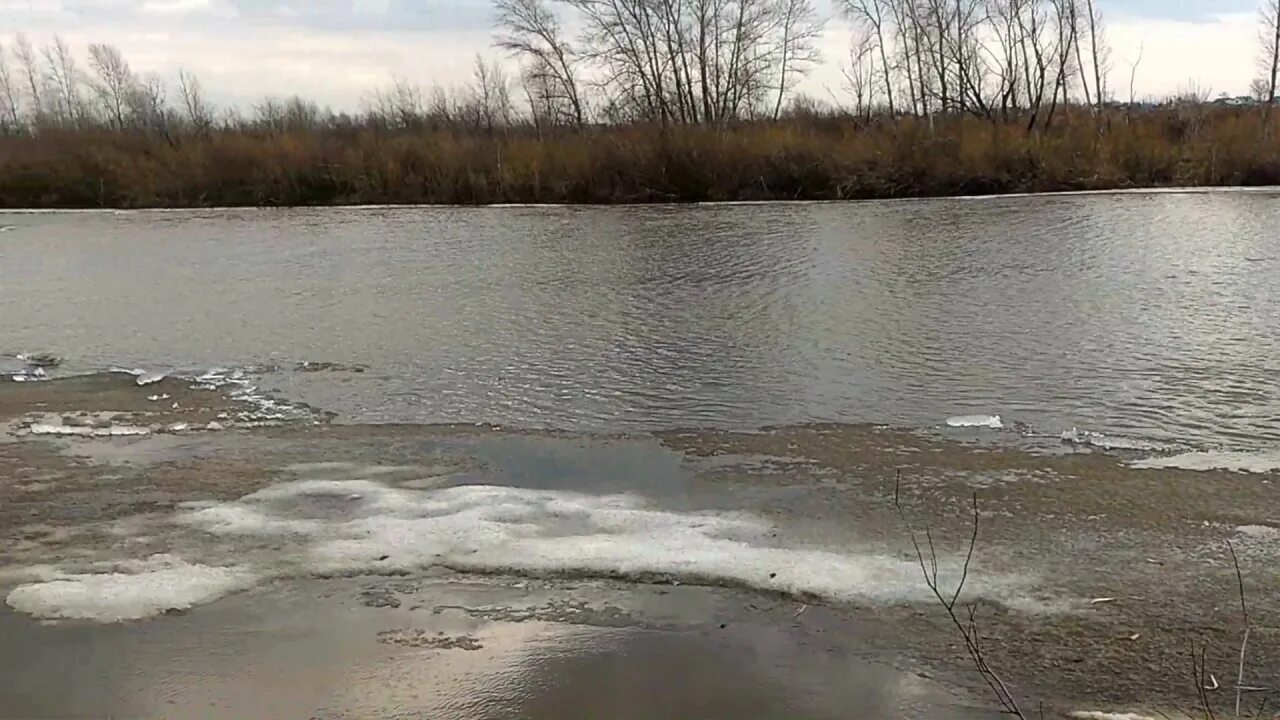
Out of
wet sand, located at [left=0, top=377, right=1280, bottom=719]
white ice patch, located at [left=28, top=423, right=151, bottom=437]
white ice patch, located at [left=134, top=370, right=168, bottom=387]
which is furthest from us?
white ice patch, located at [left=134, top=370, right=168, bottom=387]

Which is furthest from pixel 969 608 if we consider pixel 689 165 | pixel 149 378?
pixel 689 165

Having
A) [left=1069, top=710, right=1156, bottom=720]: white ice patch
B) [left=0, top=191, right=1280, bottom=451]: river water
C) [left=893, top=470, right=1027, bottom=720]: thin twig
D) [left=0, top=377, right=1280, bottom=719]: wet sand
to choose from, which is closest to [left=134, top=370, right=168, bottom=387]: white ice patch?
[left=0, top=191, right=1280, bottom=451]: river water

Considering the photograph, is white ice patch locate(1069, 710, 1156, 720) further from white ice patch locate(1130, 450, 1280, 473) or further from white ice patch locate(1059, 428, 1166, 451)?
white ice patch locate(1059, 428, 1166, 451)

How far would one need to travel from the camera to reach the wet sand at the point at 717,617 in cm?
322

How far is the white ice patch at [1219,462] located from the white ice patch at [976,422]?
0.86m

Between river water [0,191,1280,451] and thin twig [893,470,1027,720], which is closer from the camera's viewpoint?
thin twig [893,470,1027,720]

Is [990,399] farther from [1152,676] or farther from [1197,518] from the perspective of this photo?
[1152,676]

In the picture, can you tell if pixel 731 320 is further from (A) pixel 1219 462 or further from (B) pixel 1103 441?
(A) pixel 1219 462

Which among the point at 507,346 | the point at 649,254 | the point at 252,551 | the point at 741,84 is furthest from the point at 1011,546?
the point at 741,84

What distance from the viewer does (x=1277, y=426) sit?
226 inches

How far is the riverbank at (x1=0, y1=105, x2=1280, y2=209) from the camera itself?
25078 millimetres

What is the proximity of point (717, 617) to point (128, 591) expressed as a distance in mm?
2230

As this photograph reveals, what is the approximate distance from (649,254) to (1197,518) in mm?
10520

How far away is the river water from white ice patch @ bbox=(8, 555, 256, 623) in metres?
2.46
